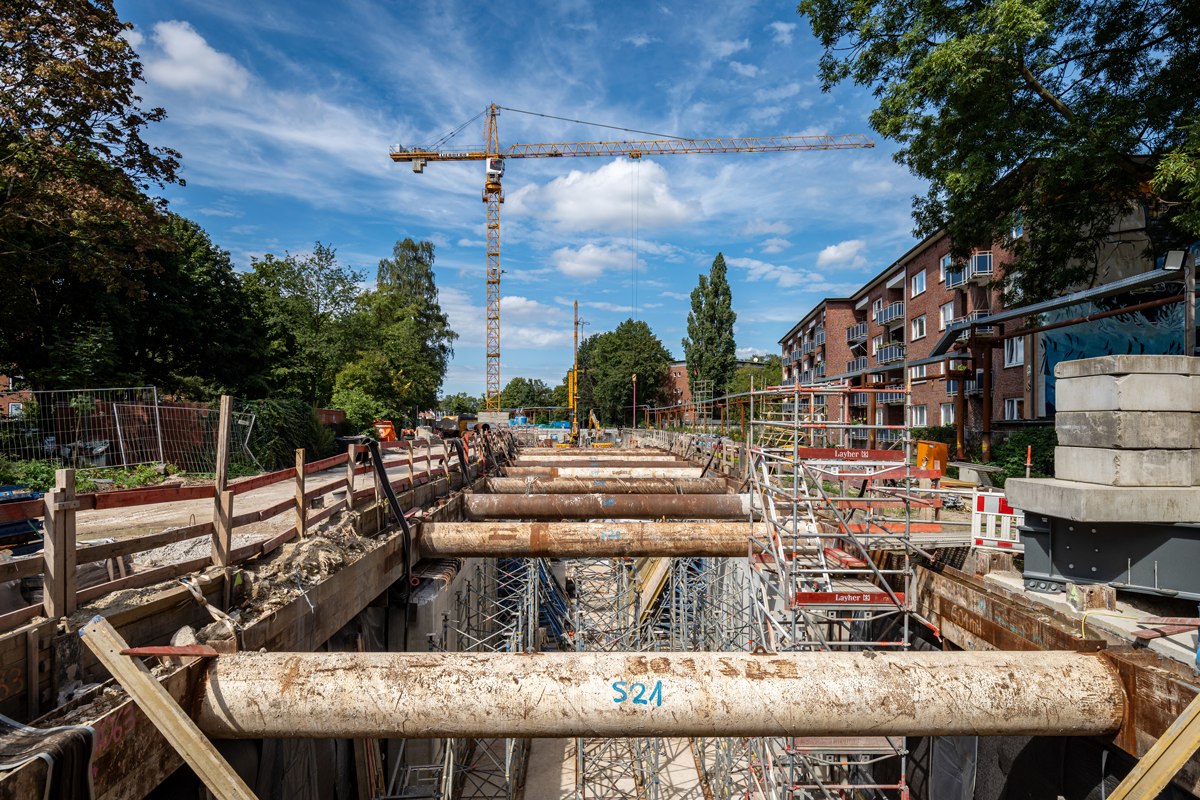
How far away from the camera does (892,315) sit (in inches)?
1345

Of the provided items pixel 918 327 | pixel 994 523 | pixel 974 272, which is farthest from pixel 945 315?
pixel 994 523

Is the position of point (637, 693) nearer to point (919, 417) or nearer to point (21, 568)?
point (21, 568)

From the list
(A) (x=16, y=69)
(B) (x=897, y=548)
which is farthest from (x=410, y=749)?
(A) (x=16, y=69)

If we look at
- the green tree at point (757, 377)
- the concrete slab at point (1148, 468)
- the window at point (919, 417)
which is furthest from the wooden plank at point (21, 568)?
the green tree at point (757, 377)

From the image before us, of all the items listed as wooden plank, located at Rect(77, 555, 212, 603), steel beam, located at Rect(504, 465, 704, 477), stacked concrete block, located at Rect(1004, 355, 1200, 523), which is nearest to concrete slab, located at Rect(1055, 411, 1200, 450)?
stacked concrete block, located at Rect(1004, 355, 1200, 523)

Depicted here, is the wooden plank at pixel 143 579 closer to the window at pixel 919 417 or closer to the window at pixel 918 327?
the window at pixel 919 417

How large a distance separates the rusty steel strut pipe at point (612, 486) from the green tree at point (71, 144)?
1016cm

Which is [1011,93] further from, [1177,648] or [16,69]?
[16,69]

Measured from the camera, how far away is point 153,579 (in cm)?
394

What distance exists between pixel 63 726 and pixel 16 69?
1495cm

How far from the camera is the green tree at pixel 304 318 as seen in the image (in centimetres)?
2550

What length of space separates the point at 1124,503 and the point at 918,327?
1188 inches

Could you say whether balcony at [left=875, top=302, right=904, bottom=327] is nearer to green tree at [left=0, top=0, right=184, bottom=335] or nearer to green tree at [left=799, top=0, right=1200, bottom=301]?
green tree at [left=799, top=0, right=1200, bottom=301]

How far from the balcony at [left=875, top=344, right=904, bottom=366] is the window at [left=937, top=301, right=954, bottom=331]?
4618 mm
